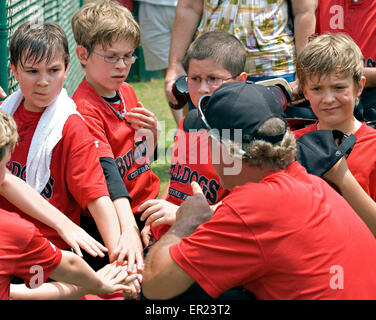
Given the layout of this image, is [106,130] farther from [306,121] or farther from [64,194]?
[306,121]

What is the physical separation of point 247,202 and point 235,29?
213 cm

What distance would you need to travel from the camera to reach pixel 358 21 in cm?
377

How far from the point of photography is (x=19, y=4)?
16.1ft

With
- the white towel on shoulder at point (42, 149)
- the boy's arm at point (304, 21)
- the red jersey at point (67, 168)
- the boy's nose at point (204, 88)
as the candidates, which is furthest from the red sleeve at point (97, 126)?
the boy's arm at point (304, 21)

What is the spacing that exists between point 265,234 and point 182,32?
2491 mm

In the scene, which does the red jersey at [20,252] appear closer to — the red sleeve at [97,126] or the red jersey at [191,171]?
the red jersey at [191,171]

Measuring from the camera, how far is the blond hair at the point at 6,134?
2.37 metres

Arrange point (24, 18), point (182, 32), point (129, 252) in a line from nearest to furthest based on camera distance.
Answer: point (129, 252) → point (182, 32) → point (24, 18)

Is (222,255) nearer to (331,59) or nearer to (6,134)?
(6,134)

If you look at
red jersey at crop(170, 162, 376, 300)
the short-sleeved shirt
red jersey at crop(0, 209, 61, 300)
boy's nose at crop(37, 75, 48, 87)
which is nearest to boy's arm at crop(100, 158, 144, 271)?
boy's nose at crop(37, 75, 48, 87)

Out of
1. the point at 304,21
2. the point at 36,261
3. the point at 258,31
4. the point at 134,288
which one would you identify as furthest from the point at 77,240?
the point at 304,21

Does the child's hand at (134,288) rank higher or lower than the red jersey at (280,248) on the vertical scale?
lower

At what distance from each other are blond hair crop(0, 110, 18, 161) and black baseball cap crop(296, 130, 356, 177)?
1.26m
